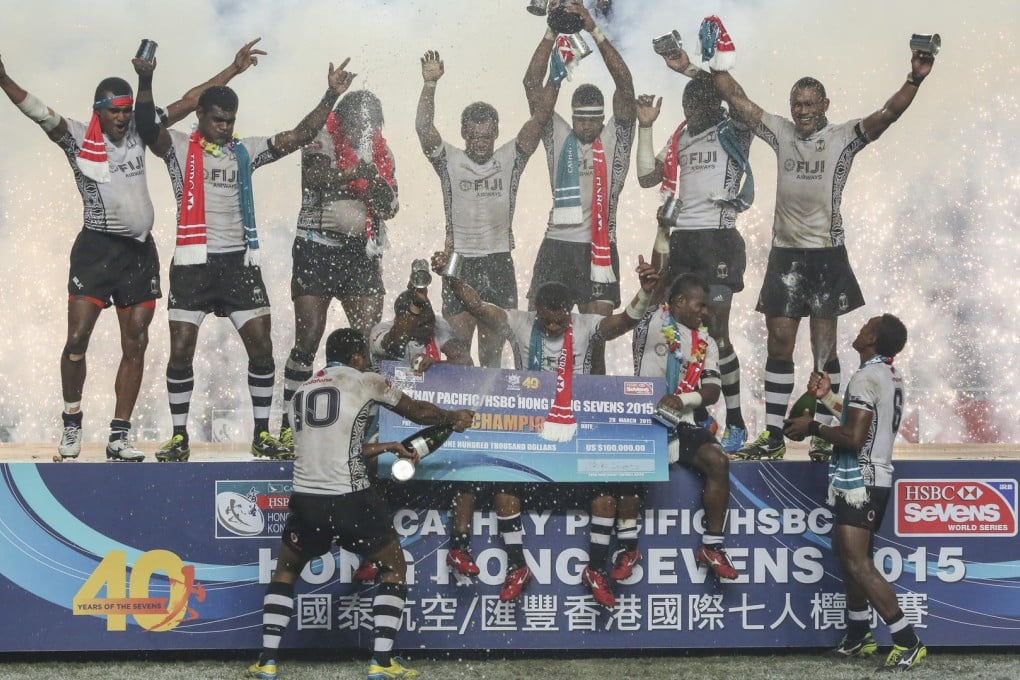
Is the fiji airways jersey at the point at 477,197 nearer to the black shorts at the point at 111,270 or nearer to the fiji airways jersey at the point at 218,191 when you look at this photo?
the fiji airways jersey at the point at 218,191

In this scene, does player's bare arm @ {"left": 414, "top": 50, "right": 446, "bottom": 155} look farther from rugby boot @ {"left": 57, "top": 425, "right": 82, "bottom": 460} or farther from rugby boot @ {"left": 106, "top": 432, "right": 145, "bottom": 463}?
rugby boot @ {"left": 57, "top": 425, "right": 82, "bottom": 460}

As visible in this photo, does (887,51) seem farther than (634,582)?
Yes

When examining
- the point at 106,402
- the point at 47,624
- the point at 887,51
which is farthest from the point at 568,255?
the point at 106,402

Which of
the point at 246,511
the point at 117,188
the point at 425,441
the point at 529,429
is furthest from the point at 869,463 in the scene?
the point at 117,188

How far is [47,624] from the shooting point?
716 cm

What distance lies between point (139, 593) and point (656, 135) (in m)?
7.49

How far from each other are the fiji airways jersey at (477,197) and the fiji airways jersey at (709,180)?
1.09 metres

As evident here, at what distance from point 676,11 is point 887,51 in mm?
3478

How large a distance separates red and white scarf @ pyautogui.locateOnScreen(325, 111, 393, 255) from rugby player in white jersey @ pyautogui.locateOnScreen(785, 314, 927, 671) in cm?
296

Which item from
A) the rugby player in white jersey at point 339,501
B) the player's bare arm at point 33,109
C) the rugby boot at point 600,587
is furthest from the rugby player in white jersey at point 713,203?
the player's bare arm at point 33,109

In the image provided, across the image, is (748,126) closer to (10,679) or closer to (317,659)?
(317,659)

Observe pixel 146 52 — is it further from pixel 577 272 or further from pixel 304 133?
pixel 577 272

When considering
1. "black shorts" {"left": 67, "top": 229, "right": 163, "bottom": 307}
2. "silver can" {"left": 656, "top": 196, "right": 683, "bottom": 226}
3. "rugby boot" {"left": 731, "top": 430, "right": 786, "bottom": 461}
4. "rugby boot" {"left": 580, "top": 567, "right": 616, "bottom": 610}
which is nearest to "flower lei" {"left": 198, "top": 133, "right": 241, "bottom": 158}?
"black shorts" {"left": 67, "top": 229, "right": 163, "bottom": 307}

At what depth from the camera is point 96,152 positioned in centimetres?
755
